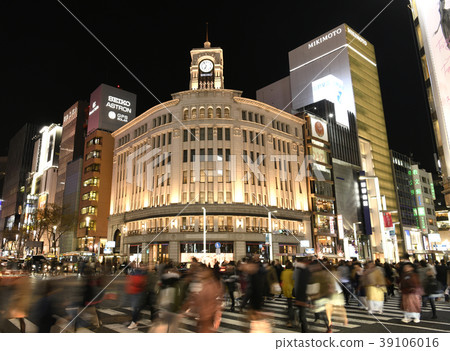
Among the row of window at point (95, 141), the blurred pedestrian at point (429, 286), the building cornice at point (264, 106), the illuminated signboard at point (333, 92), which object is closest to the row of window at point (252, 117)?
the building cornice at point (264, 106)

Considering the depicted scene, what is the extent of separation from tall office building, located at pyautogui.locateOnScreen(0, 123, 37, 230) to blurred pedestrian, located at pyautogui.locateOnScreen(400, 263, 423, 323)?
13266 centimetres

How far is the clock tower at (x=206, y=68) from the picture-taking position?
68.4 m

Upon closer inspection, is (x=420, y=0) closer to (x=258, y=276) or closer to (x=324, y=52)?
(x=258, y=276)

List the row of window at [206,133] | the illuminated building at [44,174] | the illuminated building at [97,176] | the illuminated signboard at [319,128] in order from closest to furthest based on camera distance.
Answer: the row of window at [206,133] < the illuminated signboard at [319,128] < the illuminated building at [97,176] < the illuminated building at [44,174]

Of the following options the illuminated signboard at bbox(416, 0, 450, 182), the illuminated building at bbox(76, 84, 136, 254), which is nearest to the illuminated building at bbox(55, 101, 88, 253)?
the illuminated building at bbox(76, 84, 136, 254)

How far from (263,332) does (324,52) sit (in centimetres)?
9812

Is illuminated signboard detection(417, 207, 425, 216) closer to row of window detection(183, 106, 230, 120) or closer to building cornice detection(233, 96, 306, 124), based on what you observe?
building cornice detection(233, 96, 306, 124)

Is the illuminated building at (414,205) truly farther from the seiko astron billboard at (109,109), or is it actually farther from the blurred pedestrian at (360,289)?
the blurred pedestrian at (360,289)

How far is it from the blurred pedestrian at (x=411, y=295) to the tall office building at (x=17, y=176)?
132655 millimetres

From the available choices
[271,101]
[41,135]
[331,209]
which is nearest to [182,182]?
[331,209]

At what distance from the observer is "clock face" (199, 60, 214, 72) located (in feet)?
227

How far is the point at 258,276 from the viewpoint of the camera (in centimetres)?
770
